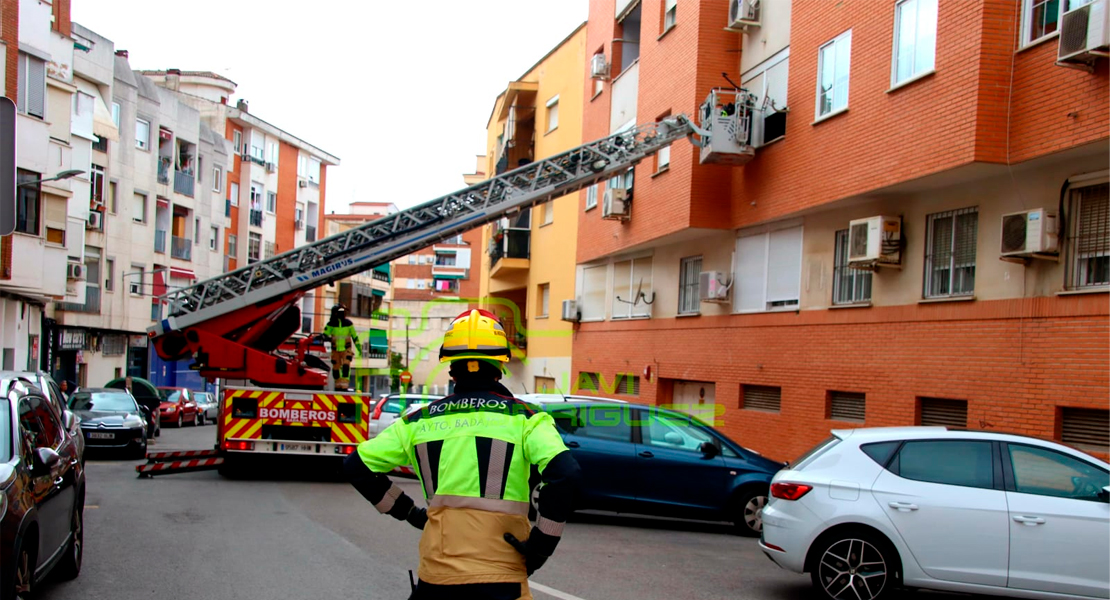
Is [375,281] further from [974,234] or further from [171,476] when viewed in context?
[974,234]

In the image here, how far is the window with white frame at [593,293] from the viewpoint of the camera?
25.7 metres

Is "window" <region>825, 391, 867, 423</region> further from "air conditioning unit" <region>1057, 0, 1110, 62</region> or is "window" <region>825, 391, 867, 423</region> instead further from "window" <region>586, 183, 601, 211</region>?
"window" <region>586, 183, 601, 211</region>

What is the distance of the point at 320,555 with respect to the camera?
9094mm

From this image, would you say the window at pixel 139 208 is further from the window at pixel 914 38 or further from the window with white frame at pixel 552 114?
the window at pixel 914 38

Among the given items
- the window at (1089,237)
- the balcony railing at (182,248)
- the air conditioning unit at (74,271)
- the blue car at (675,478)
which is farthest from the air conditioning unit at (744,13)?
the balcony railing at (182,248)

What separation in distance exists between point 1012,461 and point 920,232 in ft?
21.1

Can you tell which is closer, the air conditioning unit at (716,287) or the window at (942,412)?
the window at (942,412)

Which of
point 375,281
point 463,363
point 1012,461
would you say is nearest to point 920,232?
point 1012,461

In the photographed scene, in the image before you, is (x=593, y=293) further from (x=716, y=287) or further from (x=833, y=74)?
(x=833, y=74)

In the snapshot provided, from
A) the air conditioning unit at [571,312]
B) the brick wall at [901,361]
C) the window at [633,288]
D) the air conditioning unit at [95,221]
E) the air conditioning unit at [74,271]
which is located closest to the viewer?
the brick wall at [901,361]

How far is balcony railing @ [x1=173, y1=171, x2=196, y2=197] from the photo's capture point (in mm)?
44756

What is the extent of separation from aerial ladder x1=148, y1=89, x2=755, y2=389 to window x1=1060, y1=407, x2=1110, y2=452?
7589mm

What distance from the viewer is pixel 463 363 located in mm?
4039

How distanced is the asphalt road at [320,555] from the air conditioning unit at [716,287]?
6.25 metres
